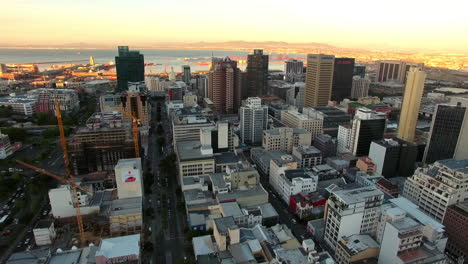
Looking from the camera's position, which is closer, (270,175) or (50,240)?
(50,240)

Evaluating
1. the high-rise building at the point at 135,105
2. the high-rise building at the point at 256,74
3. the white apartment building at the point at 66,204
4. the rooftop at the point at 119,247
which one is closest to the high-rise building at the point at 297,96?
the high-rise building at the point at 256,74

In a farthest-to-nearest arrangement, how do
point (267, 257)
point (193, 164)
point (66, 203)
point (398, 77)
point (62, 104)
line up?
point (398, 77) → point (62, 104) → point (193, 164) → point (66, 203) → point (267, 257)

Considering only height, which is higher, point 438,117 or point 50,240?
point 438,117

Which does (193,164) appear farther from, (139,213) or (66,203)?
(66,203)

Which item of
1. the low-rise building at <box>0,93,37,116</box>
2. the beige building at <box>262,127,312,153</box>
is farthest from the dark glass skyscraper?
the low-rise building at <box>0,93,37,116</box>

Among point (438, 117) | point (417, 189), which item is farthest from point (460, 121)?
point (417, 189)

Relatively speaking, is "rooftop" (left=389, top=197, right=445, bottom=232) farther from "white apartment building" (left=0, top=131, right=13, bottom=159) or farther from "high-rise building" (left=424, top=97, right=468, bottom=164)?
"white apartment building" (left=0, top=131, right=13, bottom=159)

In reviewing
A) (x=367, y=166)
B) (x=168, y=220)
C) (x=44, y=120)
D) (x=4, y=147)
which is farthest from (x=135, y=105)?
(x=367, y=166)

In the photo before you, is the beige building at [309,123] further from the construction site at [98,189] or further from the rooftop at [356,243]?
the construction site at [98,189]

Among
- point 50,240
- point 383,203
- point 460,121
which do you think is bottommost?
point 50,240
